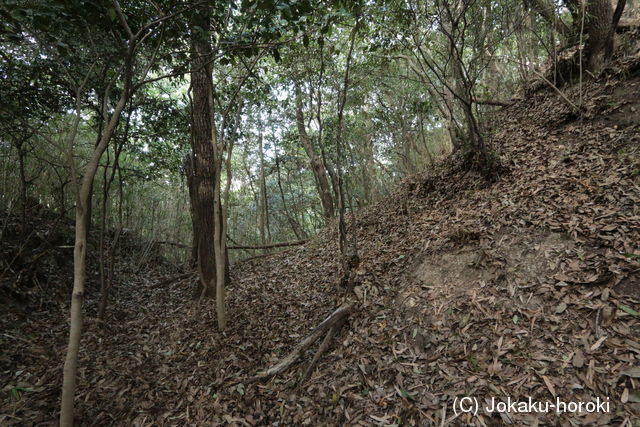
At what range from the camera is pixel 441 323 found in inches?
103

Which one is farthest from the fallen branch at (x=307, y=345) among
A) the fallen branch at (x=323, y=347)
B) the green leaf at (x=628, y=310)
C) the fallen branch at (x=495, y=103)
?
the fallen branch at (x=495, y=103)

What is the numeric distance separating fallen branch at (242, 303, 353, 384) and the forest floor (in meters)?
0.07

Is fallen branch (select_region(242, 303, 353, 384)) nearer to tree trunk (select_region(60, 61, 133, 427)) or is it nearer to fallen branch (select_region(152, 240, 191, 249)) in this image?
tree trunk (select_region(60, 61, 133, 427))

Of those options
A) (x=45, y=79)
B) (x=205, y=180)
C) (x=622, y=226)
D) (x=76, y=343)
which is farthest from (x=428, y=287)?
(x=45, y=79)

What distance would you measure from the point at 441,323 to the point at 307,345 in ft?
4.12

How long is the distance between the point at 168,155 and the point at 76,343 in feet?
14.5

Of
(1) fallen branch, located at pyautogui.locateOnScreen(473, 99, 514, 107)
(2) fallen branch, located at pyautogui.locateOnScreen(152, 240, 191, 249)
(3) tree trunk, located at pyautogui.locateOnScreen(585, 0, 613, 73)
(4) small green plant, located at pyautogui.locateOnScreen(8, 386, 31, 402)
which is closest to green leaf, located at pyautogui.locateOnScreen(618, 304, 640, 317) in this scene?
(3) tree trunk, located at pyautogui.locateOnScreen(585, 0, 613, 73)

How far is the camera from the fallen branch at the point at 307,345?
285cm

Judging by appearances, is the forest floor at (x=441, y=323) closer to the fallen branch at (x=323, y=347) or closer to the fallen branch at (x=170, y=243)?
the fallen branch at (x=323, y=347)

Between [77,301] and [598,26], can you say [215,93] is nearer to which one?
[77,301]

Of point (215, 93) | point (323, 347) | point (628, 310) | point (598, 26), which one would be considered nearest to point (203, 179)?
point (215, 93)

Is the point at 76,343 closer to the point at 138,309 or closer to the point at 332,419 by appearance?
the point at 332,419

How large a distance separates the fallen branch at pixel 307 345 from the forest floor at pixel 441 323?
74 mm

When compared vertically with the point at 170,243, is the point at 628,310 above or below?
below
